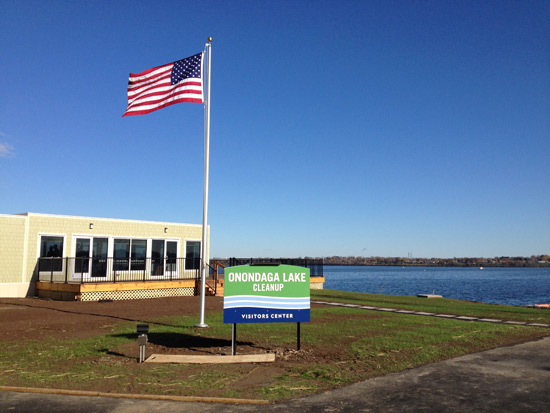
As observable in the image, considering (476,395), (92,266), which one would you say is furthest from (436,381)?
(92,266)

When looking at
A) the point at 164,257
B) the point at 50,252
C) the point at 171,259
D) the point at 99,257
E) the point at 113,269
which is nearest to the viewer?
the point at 50,252

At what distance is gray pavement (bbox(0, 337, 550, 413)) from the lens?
253 inches

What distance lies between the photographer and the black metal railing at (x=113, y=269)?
23.3 m

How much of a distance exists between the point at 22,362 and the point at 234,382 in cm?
466

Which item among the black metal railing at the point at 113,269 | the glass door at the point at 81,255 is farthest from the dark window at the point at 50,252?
the glass door at the point at 81,255

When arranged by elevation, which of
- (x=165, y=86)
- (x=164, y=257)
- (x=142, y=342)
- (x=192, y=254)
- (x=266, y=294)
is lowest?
(x=142, y=342)

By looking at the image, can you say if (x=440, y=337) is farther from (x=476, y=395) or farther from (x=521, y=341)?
(x=476, y=395)

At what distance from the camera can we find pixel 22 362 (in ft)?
30.1

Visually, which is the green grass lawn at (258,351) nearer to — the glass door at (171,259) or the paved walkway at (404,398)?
the paved walkway at (404,398)

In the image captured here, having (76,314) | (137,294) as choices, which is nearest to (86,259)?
(137,294)

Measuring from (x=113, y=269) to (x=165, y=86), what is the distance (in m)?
12.9

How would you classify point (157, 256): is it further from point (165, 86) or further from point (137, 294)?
point (165, 86)

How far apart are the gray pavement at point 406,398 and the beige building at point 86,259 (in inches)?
611

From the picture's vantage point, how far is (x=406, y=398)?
686 centimetres
